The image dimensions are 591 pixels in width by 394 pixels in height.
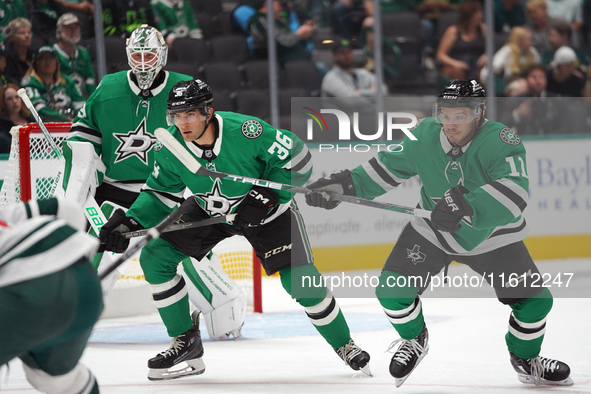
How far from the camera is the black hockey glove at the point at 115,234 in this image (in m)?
2.82

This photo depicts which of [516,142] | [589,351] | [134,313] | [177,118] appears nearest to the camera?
[516,142]

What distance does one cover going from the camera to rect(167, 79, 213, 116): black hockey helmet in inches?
110

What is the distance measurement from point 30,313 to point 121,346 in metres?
2.06

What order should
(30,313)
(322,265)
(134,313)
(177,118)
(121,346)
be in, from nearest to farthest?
(30,313), (177,118), (121,346), (134,313), (322,265)

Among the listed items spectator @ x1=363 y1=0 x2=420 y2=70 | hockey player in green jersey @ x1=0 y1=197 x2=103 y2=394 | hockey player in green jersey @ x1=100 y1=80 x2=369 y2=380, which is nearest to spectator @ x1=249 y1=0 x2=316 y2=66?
spectator @ x1=363 y1=0 x2=420 y2=70

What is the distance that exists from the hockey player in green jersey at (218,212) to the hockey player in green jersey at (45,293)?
41.9 inches

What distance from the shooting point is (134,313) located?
4457 mm

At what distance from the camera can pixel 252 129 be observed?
2910 mm

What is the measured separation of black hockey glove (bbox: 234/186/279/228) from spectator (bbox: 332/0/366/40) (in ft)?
9.88

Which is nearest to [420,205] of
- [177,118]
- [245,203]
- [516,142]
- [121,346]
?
[516,142]

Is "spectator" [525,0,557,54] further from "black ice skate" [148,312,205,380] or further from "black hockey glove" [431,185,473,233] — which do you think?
"black ice skate" [148,312,205,380]

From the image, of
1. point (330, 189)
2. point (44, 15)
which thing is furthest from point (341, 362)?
point (44, 15)

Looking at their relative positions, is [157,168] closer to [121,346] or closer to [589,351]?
[121,346]

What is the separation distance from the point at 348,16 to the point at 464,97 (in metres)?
3.20
